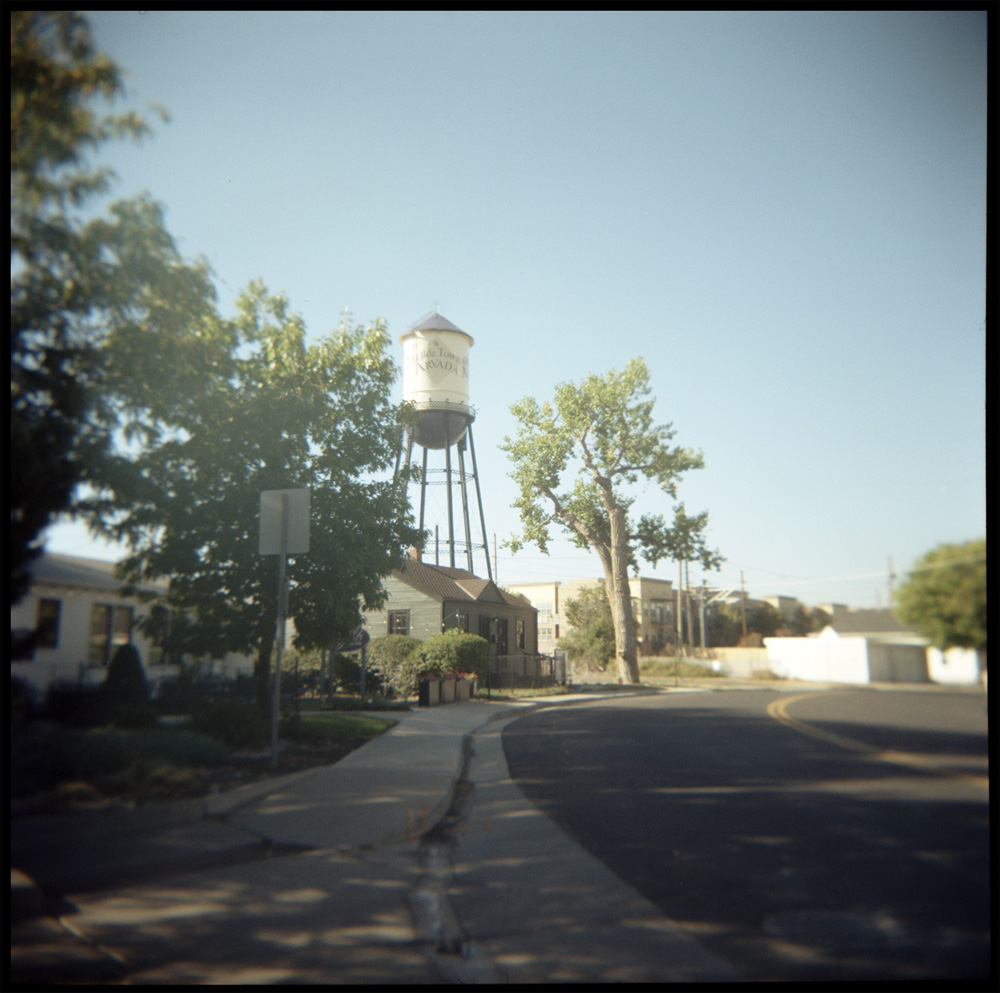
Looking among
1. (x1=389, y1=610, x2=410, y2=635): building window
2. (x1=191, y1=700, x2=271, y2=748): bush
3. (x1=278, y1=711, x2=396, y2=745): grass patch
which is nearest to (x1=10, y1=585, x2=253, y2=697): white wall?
(x1=191, y1=700, x2=271, y2=748): bush

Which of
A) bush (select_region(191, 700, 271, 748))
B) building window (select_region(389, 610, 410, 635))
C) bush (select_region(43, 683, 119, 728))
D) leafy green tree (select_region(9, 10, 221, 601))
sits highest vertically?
leafy green tree (select_region(9, 10, 221, 601))

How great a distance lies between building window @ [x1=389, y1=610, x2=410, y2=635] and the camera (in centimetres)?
3234

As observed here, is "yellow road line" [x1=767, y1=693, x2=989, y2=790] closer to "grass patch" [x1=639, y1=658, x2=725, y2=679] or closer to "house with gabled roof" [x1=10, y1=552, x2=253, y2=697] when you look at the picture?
"grass patch" [x1=639, y1=658, x2=725, y2=679]

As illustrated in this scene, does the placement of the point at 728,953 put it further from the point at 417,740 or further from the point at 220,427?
the point at 417,740

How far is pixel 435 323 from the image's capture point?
98.8 ft

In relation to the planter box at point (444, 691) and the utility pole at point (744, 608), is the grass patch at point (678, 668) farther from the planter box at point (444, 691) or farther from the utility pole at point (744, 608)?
the planter box at point (444, 691)

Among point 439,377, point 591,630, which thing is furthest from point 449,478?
point 591,630

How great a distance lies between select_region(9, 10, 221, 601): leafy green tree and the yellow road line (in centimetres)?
458

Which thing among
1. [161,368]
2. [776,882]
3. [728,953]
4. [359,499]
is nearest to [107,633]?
[161,368]

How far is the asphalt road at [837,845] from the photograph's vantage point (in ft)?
11.5

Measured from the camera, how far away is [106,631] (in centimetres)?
516

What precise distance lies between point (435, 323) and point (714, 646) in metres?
25.8

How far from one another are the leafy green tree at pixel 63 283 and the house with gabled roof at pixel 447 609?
937 inches

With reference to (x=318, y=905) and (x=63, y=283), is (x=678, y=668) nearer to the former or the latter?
(x=318, y=905)
